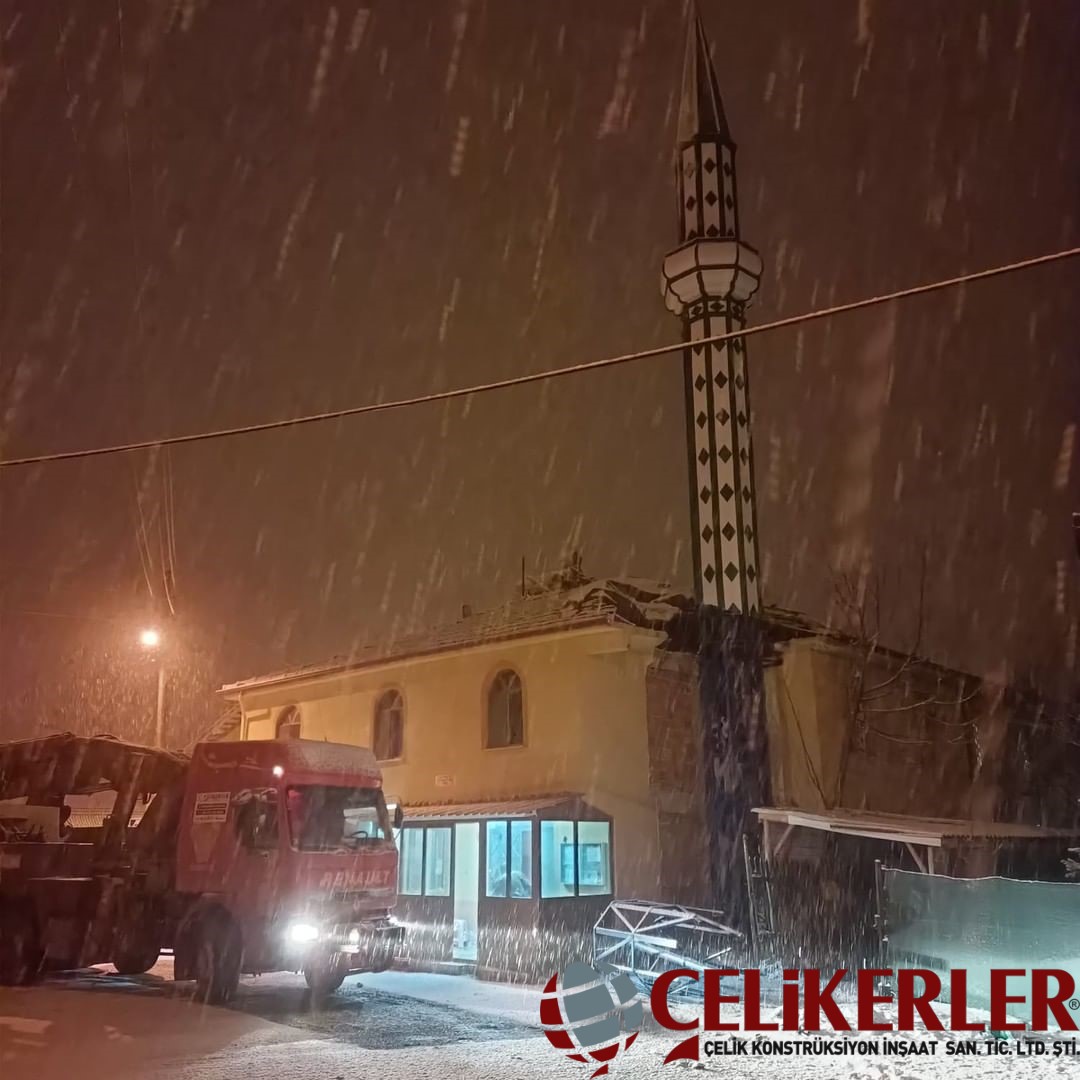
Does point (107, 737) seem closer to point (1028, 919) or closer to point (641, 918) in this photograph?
point (641, 918)

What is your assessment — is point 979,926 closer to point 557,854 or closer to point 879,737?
point 557,854

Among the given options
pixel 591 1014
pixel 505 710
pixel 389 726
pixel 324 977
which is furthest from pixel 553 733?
pixel 591 1014

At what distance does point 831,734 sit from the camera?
1881 cm

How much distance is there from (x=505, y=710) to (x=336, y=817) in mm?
6035

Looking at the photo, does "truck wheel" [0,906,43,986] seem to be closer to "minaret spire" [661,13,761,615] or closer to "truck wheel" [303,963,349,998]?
"truck wheel" [303,963,349,998]

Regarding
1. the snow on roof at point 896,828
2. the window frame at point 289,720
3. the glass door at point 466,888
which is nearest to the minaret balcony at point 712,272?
the snow on roof at point 896,828

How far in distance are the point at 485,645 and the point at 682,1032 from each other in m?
9.11

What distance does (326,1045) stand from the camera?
8734 millimetres

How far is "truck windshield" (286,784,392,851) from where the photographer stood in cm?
1148

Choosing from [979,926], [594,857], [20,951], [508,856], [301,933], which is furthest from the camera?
[594,857]

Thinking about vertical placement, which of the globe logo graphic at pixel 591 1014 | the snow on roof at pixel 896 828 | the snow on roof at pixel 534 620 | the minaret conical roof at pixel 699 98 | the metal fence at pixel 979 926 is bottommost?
the globe logo graphic at pixel 591 1014

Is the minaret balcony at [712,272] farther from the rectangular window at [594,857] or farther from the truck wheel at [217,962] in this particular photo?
the truck wheel at [217,962]

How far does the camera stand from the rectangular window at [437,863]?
16.0 metres

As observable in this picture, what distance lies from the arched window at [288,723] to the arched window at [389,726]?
2.65 m
